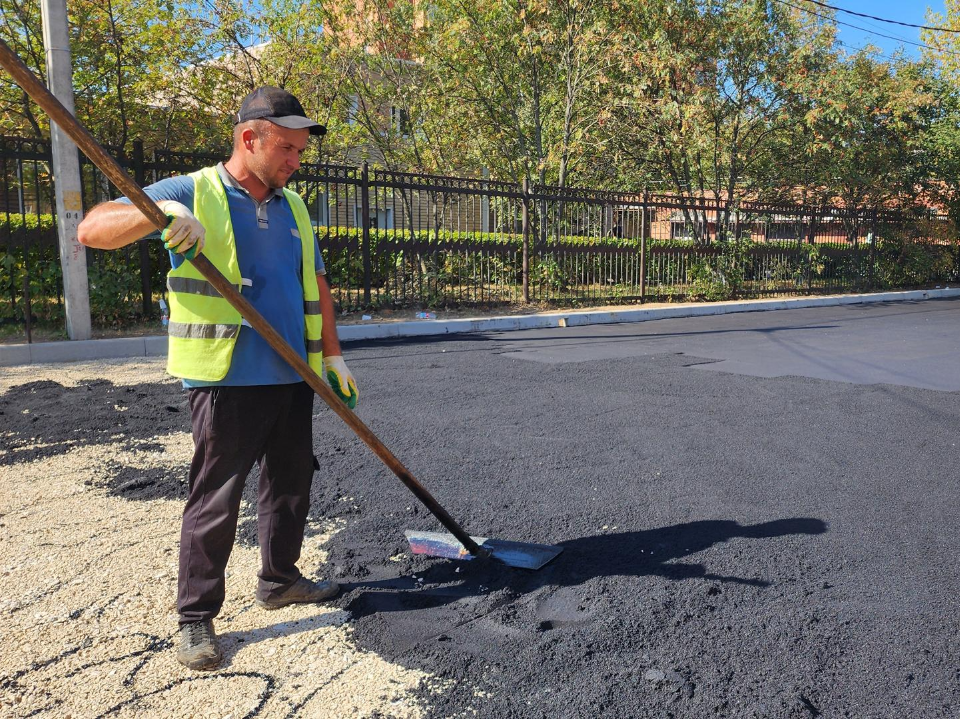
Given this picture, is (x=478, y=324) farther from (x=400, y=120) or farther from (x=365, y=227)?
(x=400, y=120)

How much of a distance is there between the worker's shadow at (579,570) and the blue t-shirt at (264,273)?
93 cm

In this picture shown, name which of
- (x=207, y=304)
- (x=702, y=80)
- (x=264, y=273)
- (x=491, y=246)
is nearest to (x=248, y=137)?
(x=264, y=273)

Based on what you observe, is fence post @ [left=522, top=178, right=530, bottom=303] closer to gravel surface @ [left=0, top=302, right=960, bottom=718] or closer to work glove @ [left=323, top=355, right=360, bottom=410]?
gravel surface @ [left=0, top=302, right=960, bottom=718]

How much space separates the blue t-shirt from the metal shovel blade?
104 cm

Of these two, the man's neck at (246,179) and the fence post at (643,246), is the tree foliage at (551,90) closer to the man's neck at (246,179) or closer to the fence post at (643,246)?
the fence post at (643,246)

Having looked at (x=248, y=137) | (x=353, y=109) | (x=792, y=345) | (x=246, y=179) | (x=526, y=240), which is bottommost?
(x=792, y=345)

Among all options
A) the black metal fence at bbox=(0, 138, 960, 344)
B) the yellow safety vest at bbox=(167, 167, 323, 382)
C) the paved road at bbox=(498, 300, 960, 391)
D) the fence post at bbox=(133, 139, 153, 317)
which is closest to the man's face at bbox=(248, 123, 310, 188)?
the yellow safety vest at bbox=(167, 167, 323, 382)

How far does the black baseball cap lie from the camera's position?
2484mm

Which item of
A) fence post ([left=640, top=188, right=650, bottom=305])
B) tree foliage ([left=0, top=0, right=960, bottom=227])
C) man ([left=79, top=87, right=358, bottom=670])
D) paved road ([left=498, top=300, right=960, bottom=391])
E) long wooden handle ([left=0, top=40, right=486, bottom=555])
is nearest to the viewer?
long wooden handle ([left=0, top=40, right=486, bottom=555])

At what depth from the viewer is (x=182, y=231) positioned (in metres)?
2.24

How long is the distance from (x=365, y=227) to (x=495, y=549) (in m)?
9.24

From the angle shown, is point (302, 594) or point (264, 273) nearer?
point (264, 273)

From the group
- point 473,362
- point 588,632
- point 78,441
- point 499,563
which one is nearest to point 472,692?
point 588,632

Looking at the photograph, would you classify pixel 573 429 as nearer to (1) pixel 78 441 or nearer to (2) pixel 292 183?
(1) pixel 78 441
